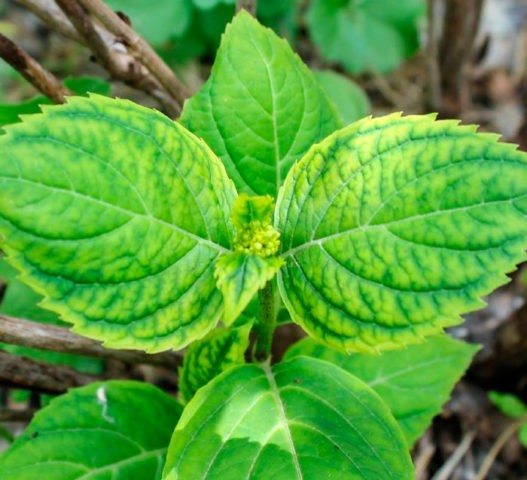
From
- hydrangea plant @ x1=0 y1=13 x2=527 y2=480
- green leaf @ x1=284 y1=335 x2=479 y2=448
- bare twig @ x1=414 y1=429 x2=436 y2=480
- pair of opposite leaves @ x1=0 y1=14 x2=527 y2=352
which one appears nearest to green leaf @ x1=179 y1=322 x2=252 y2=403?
hydrangea plant @ x1=0 y1=13 x2=527 y2=480

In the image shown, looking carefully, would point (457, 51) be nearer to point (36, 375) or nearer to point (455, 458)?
point (455, 458)

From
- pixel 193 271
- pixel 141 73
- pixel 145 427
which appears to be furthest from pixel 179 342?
pixel 141 73

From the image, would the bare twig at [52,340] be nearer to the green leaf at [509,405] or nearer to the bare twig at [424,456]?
the bare twig at [424,456]

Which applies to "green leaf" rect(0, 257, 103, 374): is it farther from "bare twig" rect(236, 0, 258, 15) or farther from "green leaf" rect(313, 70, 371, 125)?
"green leaf" rect(313, 70, 371, 125)

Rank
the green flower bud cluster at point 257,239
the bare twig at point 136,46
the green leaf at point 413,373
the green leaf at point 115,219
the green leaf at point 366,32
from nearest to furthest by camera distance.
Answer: the green leaf at point 115,219
the green flower bud cluster at point 257,239
the bare twig at point 136,46
the green leaf at point 413,373
the green leaf at point 366,32

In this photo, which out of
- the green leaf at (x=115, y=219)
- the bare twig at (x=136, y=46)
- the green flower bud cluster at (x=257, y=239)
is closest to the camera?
the green leaf at (x=115, y=219)

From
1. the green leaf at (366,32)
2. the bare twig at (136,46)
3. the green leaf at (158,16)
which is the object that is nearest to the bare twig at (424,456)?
the bare twig at (136,46)
